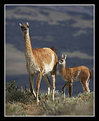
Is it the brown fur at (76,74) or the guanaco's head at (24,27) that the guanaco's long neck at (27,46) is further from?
the brown fur at (76,74)

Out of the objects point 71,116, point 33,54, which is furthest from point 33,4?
point 71,116

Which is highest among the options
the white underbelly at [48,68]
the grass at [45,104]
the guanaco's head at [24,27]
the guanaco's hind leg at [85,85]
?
the guanaco's head at [24,27]

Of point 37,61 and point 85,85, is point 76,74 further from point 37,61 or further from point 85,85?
point 37,61

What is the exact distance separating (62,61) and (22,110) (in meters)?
2.36

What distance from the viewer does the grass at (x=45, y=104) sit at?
8469 mm

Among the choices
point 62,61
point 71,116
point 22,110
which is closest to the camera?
point 71,116

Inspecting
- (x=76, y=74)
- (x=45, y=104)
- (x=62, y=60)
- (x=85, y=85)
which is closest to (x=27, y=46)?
(x=62, y=60)

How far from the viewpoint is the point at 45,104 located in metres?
9.08

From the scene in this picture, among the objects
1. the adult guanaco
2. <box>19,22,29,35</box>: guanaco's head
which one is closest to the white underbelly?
the adult guanaco

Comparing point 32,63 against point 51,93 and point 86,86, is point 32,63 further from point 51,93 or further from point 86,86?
point 86,86

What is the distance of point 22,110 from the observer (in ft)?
29.2

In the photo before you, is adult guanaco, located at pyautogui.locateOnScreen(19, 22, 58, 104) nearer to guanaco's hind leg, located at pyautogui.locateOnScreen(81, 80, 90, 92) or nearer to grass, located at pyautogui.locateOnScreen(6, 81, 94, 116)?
grass, located at pyautogui.locateOnScreen(6, 81, 94, 116)

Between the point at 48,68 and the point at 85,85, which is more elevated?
the point at 48,68

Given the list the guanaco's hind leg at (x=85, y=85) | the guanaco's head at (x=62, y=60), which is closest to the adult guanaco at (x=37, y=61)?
the guanaco's head at (x=62, y=60)
